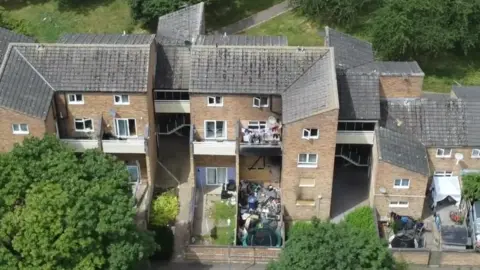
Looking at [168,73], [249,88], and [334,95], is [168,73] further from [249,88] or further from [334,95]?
[334,95]

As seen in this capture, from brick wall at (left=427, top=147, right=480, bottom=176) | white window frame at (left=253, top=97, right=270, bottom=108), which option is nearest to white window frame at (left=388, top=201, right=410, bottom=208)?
brick wall at (left=427, top=147, right=480, bottom=176)

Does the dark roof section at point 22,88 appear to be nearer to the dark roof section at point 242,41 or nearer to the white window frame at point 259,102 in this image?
the dark roof section at point 242,41

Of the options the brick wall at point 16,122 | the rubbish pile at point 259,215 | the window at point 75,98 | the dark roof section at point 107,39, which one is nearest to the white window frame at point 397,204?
the rubbish pile at point 259,215

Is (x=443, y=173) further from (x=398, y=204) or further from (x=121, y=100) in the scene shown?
(x=121, y=100)

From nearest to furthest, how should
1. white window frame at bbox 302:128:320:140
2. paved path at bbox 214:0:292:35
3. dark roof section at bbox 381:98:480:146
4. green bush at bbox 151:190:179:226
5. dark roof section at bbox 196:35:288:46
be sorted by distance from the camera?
white window frame at bbox 302:128:320:140, green bush at bbox 151:190:179:226, dark roof section at bbox 381:98:480:146, dark roof section at bbox 196:35:288:46, paved path at bbox 214:0:292:35

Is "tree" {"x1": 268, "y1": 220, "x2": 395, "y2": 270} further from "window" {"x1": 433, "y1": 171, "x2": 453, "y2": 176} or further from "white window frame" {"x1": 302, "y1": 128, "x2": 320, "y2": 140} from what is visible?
"window" {"x1": 433, "y1": 171, "x2": 453, "y2": 176}

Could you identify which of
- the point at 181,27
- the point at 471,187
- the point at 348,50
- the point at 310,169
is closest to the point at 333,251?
the point at 310,169

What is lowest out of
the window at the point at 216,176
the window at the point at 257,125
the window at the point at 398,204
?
the window at the point at 398,204
